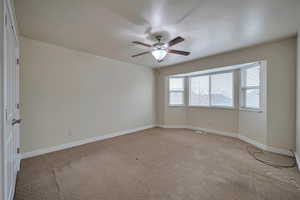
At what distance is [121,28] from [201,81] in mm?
3667

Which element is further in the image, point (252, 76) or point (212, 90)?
point (212, 90)

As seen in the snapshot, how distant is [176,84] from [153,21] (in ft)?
11.7

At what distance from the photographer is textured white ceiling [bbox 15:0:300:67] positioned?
182 centimetres

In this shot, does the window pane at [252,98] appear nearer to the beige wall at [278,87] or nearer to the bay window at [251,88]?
the bay window at [251,88]

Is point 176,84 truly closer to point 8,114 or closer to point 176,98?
point 176,98

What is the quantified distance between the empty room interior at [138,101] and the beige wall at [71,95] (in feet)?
0.08

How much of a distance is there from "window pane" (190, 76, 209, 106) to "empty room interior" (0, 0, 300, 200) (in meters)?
0.06

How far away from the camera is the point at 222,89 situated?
4582mm

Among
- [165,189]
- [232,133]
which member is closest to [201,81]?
[232,133]

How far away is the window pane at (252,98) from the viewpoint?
3535mm

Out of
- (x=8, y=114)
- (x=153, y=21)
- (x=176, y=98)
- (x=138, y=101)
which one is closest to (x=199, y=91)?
(x=176, y=98)

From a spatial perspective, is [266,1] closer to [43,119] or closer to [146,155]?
[146,155]

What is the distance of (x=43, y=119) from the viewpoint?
3.01m

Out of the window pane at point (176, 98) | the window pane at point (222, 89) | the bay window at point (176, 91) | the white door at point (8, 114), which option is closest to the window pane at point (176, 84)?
the bay window at point (176, 91)
